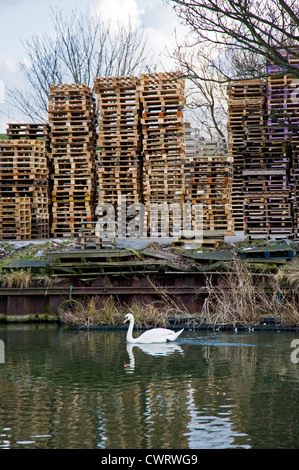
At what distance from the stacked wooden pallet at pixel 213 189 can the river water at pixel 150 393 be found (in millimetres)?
6928

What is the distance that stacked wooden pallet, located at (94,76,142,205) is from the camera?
21.2 meters

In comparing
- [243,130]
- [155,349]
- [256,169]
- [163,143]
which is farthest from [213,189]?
[155,349]

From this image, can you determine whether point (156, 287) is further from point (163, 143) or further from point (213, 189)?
point (163, 143)

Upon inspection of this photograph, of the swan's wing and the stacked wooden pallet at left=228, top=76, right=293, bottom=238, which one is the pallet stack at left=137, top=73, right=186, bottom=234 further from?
the swan's wing

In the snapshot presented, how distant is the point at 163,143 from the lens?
2084 cm

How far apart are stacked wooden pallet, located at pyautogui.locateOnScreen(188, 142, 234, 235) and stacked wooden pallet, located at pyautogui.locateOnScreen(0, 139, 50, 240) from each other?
502cm

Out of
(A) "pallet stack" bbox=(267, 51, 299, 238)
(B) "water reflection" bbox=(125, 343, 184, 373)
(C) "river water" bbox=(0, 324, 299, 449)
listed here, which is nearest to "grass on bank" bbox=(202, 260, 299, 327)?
(C) "river water" bbox=(0, 324, 299, 449)

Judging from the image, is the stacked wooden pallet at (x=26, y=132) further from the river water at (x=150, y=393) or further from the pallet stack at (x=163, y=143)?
the river water at (x=150, y=393)

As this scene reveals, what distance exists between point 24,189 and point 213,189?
632 cm

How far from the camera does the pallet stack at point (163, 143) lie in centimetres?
2075

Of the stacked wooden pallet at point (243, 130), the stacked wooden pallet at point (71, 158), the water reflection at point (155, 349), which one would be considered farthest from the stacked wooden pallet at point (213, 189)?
the water reflection at point (155, 349)

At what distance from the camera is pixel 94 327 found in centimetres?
1616
